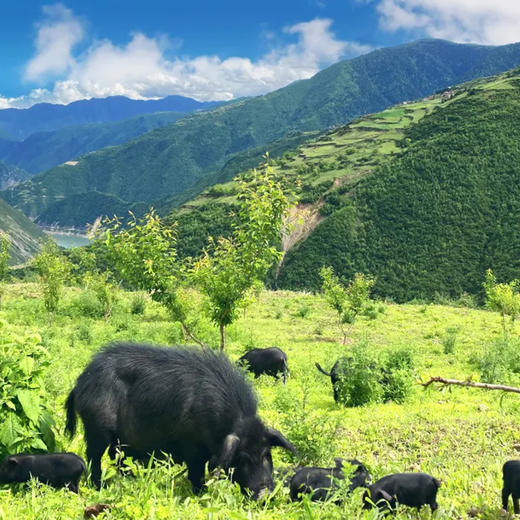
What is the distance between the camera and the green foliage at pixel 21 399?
5.71 metres

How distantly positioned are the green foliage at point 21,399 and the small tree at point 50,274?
2070 centimetres

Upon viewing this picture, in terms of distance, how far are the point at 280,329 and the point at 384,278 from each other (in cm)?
5775

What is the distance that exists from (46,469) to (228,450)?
7.40 feet

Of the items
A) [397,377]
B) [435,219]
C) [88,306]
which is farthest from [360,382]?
[435,219]

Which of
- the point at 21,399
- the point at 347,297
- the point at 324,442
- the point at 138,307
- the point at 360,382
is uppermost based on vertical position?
the point at 21,399

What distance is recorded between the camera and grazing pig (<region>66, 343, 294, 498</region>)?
5547 mm

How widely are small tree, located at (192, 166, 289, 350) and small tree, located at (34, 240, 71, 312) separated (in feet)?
46.4

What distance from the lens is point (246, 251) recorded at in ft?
43.5

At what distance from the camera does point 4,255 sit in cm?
2955

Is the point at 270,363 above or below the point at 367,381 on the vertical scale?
below

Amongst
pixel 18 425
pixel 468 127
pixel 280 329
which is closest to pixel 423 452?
pixel 18 425

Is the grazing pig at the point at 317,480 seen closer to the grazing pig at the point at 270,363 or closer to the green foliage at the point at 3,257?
the grazing pig at the point at 270,363

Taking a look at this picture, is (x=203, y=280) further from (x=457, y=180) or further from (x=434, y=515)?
(x=457, y=180)

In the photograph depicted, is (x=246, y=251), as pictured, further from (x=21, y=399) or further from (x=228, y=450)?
(x=228, y=450)
